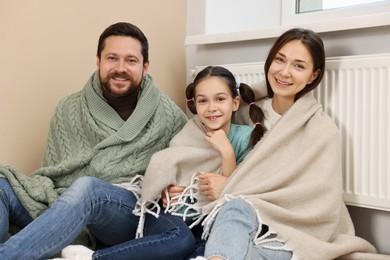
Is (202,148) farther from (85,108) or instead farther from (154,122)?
(85,108)

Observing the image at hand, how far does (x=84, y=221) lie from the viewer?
4.43 ft

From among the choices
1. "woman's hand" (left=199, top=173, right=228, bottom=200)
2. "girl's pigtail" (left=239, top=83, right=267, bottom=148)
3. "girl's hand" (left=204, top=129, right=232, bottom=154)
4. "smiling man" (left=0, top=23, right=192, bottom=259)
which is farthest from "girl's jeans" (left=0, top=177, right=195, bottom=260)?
"girl's pigtail" (left=239, top=83, right=267, bottom=148)

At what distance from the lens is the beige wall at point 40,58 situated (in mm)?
1725

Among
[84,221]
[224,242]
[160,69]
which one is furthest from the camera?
[160,69]

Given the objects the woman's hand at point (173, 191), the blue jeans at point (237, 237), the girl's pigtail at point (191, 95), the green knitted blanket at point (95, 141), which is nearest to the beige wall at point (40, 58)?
the green knitted blanket at point (95, 141)

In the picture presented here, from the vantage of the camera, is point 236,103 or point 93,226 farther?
point 236,103

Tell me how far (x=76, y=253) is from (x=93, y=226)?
0.55ft

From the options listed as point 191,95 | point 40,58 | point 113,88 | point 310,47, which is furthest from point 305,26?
point 40,58

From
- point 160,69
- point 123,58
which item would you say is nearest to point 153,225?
point 123,58

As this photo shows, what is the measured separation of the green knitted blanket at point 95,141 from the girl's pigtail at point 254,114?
27 centimetres

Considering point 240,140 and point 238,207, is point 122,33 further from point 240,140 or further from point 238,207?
point 238,207

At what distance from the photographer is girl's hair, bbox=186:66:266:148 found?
158cm

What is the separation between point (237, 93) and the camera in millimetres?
1628

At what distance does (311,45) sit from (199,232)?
27.2 inches
